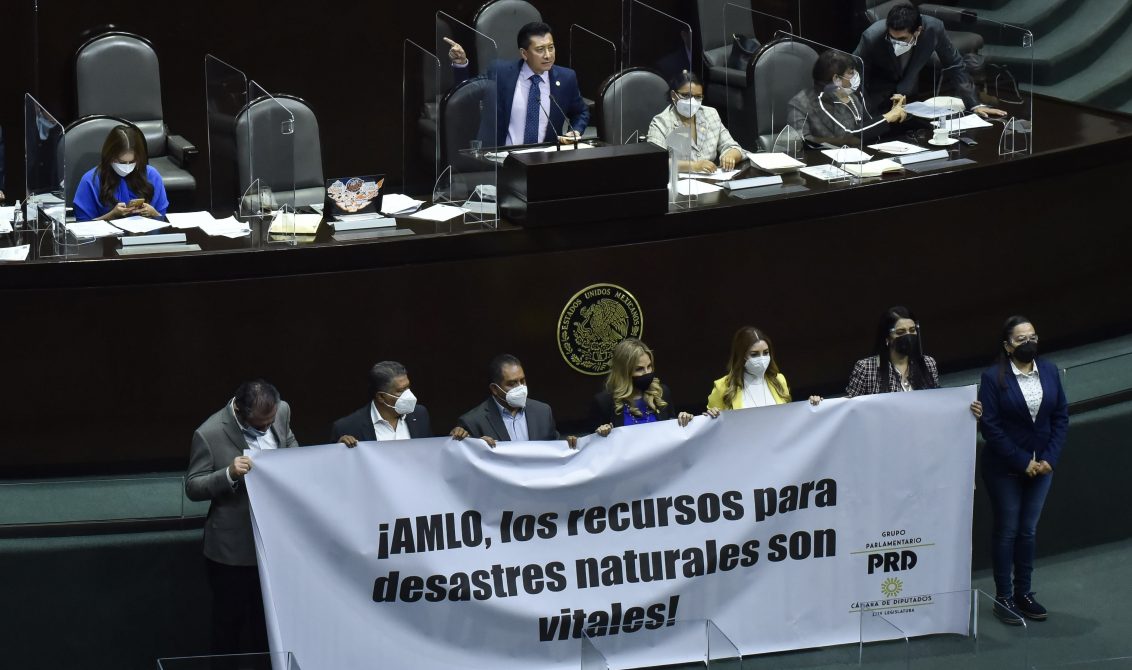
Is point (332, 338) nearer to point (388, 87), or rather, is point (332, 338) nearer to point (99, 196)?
point (99, 196)

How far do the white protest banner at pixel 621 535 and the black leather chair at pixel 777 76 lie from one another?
9.42ft

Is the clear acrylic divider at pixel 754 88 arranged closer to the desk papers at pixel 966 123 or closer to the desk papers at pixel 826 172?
the desk papers at pixel 826 172

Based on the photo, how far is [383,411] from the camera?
6.89 m

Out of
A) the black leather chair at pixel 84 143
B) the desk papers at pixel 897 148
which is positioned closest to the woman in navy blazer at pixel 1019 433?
the desk papers at pixel 897 148

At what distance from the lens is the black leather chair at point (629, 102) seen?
957 centimetres

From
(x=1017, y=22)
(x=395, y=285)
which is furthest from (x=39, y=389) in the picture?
(x=1017, y=22)

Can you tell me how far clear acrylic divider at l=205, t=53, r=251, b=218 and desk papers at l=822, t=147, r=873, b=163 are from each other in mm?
3022

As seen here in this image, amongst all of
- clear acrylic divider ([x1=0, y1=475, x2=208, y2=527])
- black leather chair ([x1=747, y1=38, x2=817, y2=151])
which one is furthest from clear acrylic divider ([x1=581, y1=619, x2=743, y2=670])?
black leather chair ([x1=747, y1=38, x2=817, y2=151])

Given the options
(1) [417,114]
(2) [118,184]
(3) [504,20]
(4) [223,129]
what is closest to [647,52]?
(3) [504,20]

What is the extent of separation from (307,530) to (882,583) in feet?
8.05

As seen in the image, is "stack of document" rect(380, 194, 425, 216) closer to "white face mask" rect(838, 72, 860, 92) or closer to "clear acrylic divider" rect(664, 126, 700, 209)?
"clear acrylic divider" rect(664, 126, 700, 209)

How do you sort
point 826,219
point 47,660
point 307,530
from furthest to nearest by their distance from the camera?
point 826,219, point 47,660, point 307,530

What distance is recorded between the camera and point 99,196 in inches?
326

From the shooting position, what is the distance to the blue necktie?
9.34 m
